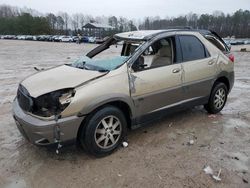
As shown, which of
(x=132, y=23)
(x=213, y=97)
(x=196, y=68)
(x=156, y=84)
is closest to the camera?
(x=156, y=84)

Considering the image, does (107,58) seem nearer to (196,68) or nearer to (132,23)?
(196,68)

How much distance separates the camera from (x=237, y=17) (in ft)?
302

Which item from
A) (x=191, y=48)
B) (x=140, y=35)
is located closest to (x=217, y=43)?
(x=191, y=48)

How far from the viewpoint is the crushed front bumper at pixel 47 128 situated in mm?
3178

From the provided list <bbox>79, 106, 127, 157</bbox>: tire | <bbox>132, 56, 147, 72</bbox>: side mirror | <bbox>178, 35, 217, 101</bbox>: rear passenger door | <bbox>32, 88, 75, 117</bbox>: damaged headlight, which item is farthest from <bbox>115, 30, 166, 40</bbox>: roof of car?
<bbox>32, 88, 75, 117</bbox>: damaged headlight

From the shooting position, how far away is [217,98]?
535 cm

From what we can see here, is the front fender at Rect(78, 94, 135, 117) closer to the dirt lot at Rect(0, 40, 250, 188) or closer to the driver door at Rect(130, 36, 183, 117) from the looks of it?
the driver door at Rect(130, 36, 183, 117)

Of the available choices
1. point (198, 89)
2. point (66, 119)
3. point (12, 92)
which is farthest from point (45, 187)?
point (12, 92)

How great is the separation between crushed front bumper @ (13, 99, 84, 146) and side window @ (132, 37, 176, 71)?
1266 mm

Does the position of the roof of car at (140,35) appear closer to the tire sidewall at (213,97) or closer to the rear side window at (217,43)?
the rear side window at (217,43)

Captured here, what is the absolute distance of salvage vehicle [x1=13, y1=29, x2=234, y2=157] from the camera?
3299 mm

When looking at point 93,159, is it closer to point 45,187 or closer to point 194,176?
point 45,187

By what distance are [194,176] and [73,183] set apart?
1.53 metres

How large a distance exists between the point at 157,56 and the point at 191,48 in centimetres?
77
